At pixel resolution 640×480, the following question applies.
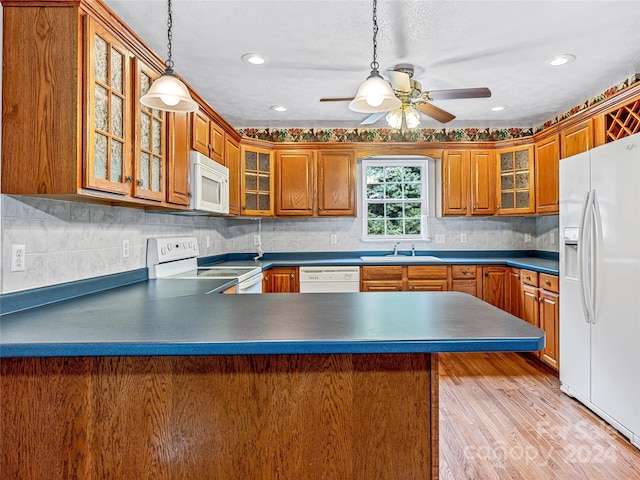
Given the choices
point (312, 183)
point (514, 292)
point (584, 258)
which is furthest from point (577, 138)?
point (312, 183)

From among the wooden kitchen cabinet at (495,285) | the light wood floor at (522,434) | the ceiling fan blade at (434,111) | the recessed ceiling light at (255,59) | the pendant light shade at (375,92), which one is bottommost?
the light wood floor at (522,434)

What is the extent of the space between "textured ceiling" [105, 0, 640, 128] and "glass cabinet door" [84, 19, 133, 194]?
0.45 metres

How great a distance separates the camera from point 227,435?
4.30 ft

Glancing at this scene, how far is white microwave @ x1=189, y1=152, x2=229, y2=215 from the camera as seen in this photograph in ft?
9.03

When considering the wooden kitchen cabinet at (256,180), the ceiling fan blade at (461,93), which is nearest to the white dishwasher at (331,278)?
the wooden kitchen cabinet at (256,180)

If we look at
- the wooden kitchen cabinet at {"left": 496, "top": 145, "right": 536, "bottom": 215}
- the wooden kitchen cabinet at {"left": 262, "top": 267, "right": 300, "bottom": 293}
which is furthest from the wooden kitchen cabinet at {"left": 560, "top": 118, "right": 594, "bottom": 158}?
the wooden kitchen cabinet at {"left": 262, "top": 267, "right": 300, "bottom": 293}

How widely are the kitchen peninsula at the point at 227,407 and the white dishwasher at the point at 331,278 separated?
2644mm

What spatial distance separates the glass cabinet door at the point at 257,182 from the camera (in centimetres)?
414

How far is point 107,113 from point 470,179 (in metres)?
3.59

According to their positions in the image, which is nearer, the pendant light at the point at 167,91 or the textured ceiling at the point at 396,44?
the pendant light at the point at 167,91

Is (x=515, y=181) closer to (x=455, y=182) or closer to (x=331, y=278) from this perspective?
(x=455, y=182)

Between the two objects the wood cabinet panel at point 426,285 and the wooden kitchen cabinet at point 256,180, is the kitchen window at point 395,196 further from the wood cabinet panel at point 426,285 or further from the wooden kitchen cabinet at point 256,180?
the wooden kitchen cabinet at point 256,180

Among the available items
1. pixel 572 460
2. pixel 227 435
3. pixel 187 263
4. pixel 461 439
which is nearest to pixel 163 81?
pixel 227 435

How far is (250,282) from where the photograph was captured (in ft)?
10.5
